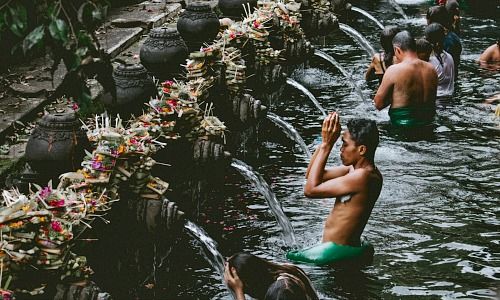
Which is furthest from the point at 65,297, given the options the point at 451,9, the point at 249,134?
the point at 451,9

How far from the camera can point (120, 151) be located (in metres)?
6.64

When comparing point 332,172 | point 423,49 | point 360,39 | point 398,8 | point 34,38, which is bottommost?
point 398,8

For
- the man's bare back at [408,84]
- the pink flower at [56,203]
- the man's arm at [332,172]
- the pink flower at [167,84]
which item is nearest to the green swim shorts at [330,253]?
the man's arm at [332,172]

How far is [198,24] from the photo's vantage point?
9.60m

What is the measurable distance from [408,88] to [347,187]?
13.5ft

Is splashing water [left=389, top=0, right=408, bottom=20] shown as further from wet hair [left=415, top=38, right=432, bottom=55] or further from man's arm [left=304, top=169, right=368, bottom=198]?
man's arm [left=304, top=169, right=368, bottom=198]

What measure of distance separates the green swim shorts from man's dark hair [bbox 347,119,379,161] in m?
0.84

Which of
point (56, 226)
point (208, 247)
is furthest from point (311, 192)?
point (56, 226)

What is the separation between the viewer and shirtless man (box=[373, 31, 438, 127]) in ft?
36.1

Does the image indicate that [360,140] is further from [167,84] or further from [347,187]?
[167,84]

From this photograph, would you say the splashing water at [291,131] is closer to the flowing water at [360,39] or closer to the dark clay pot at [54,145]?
the dark clay pot at [54,145]

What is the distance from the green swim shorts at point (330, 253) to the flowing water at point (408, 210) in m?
0.10

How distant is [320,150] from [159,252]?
1696 mm

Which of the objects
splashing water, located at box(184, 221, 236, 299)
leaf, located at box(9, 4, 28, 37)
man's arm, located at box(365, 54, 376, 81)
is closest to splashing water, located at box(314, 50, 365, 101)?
man's arm, located at box(365, 54, 376, 81)
